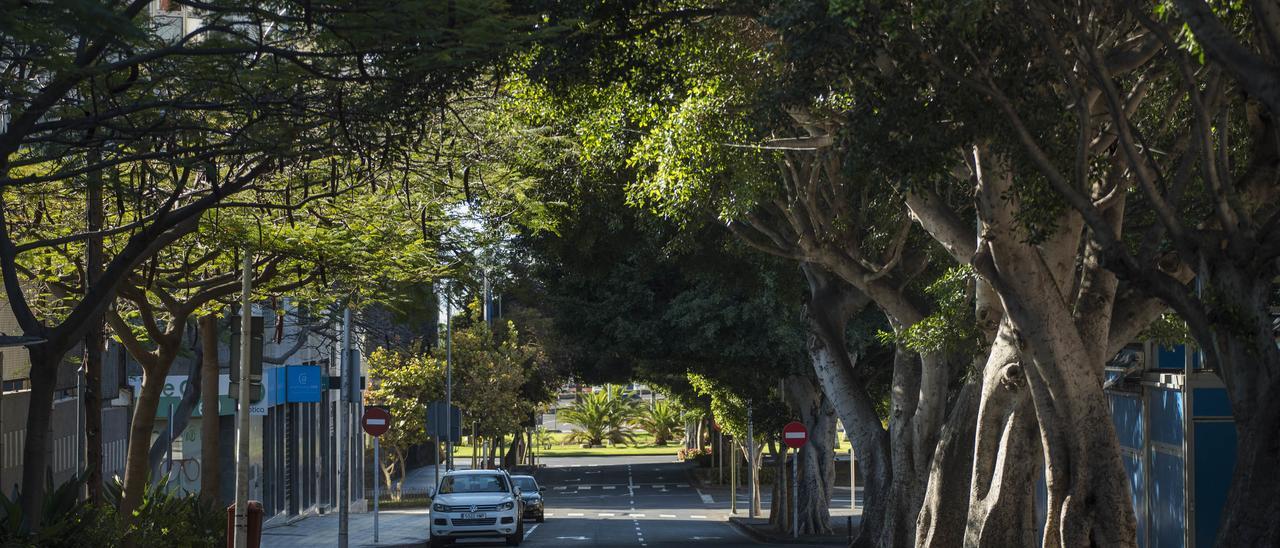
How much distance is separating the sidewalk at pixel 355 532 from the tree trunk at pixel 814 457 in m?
8.83

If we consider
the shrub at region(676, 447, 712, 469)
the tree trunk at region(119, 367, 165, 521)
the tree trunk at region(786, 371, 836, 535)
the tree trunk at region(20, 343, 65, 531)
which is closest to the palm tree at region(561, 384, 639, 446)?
the shrub at region(676, 447, 712, 469)

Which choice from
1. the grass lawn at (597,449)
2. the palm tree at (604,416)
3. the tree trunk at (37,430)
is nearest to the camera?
the tree trunk at (37,430)

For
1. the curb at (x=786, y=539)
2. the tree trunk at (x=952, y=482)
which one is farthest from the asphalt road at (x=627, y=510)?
the tree trunk at (x=952, y=482)

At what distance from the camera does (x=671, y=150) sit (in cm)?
1739

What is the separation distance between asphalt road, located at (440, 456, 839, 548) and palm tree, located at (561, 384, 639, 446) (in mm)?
14685

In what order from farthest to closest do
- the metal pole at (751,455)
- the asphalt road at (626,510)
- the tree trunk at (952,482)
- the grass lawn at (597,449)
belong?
the grass lawn at (597,449)
the metal pole at (751,455)
the asphalt road at (626,510)
the tree trunk at (952,482)

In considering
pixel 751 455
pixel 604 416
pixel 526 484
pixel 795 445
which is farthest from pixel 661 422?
pixel 795 445

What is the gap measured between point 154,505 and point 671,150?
7439 millimetres

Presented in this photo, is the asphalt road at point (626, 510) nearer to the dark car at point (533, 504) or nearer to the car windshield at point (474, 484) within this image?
the dark car at point (533, 504)

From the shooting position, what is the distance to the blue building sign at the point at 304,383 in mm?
37031

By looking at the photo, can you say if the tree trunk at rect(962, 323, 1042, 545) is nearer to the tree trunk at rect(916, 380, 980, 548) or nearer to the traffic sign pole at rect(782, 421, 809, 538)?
the tree trunk at rect(916, 380, 980, 548)

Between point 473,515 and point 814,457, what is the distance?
10.5 metres

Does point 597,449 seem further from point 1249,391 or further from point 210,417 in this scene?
point 1249,391

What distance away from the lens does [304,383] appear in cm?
3738
